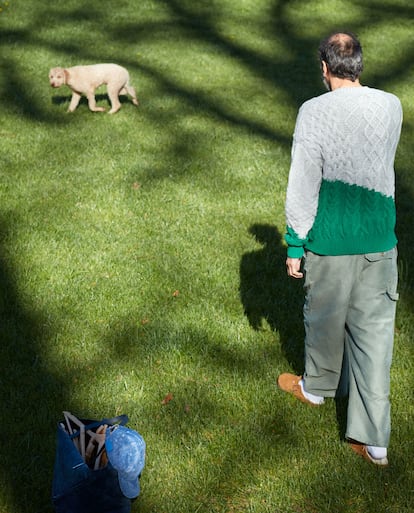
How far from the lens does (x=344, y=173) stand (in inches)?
145

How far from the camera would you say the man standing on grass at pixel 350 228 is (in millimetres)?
3617

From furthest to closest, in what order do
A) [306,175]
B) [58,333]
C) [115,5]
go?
1. [115,5]
2. [58,333]
3. [306,175]

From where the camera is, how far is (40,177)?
7902 mm

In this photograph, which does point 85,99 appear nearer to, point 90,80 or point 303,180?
point 90,80

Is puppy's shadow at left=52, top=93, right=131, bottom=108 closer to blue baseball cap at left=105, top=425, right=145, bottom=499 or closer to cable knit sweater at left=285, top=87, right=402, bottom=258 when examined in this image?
cable knit sweater at left=285, top=87, right=402, bottom=258

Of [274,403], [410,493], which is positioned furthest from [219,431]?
[410,493]

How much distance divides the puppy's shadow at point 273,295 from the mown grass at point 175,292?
0.05 ft

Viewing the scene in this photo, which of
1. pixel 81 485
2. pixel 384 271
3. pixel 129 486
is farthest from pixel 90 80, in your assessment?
pixel 81 485

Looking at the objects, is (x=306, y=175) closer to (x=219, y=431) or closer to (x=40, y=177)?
(x=219, y=431)

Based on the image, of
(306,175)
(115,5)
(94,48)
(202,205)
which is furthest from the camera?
(115,5)

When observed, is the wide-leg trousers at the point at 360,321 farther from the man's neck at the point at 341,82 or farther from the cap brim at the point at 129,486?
the cap brim at the point at 129,486

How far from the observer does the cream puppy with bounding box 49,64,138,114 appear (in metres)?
9.66

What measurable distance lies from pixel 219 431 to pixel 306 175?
1.63 m

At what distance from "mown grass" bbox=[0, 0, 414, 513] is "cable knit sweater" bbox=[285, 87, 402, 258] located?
1246 mm
